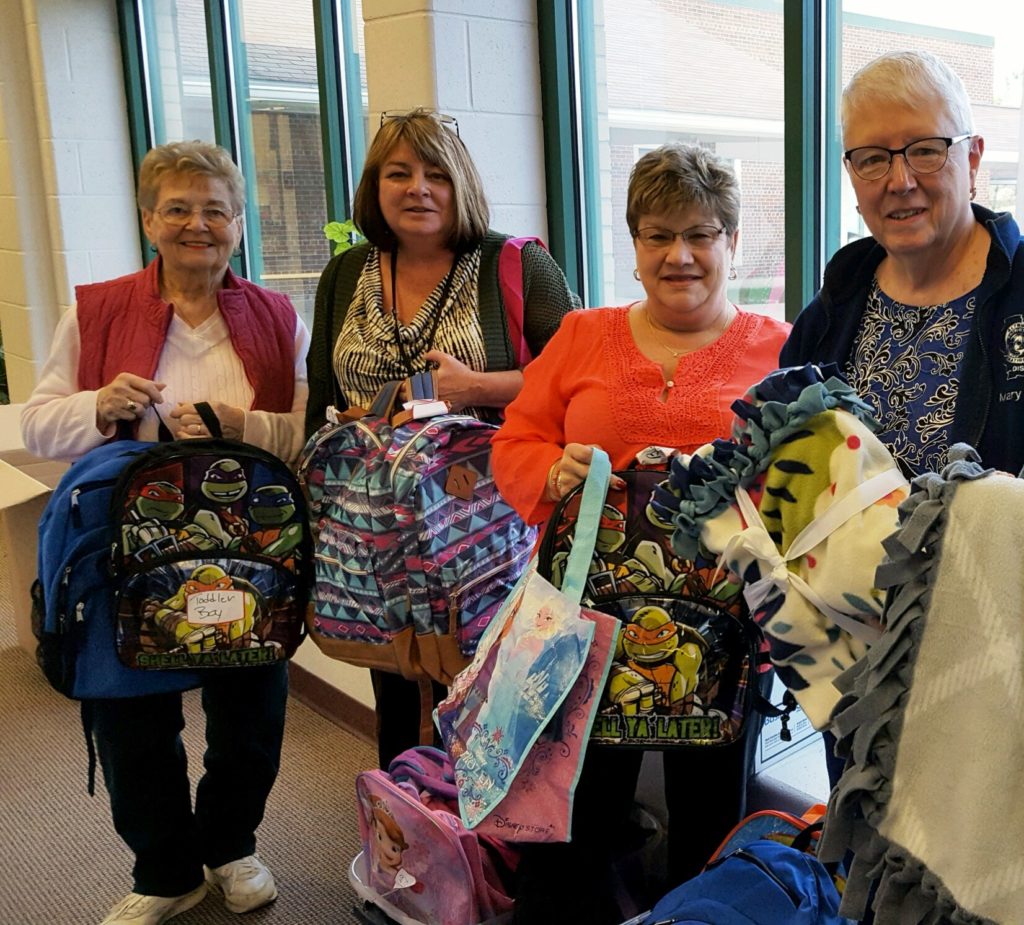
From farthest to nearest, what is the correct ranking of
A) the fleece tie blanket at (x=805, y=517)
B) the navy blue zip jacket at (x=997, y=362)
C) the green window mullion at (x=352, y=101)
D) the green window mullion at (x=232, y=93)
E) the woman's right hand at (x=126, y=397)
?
the green window mullion at (x=232, y=93), the green window mullion at (x=352, y=101), the woman's right hand at (x=126, y=397), the navy blue zip jacket at (x=997, y=362), the fleece tie blanket at (x=805, y=517)

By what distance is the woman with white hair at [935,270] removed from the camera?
4.14 ft

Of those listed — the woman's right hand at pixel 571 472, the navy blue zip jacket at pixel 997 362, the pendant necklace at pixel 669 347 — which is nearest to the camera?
the navy blue zip jacket at pixel 997 362

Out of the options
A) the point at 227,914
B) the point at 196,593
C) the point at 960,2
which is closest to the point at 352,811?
the point at 227,914

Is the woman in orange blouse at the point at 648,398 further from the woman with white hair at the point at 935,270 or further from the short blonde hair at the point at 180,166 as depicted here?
the short blonde hair at the point at 180,166

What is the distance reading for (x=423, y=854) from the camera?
192 centimetres

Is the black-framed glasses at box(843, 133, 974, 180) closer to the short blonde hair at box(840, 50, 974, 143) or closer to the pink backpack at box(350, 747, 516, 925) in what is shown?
the short blonde hair at box(840, 50, 974, 143)

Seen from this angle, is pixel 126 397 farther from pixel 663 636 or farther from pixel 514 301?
pixel 663 636

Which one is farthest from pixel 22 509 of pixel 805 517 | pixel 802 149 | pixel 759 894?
pixel 805 517

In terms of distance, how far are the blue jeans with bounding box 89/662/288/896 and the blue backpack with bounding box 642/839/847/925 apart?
919mm

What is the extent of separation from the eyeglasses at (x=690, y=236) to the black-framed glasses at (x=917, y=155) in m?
0.35

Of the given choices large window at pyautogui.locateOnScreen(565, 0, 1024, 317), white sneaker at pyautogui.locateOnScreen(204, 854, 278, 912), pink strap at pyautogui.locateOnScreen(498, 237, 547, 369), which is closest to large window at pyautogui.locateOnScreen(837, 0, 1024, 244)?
large window at pyautogui.locateOnScreen(565, 0, 1024, 317)

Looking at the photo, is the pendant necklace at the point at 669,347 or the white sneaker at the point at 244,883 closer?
the pendant necklace at the point at 669,347

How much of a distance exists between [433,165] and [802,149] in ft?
2.40

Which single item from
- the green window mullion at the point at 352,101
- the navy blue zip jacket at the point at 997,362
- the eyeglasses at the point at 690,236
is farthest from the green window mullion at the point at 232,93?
the navy blue zip jacket at the point at 997,362
